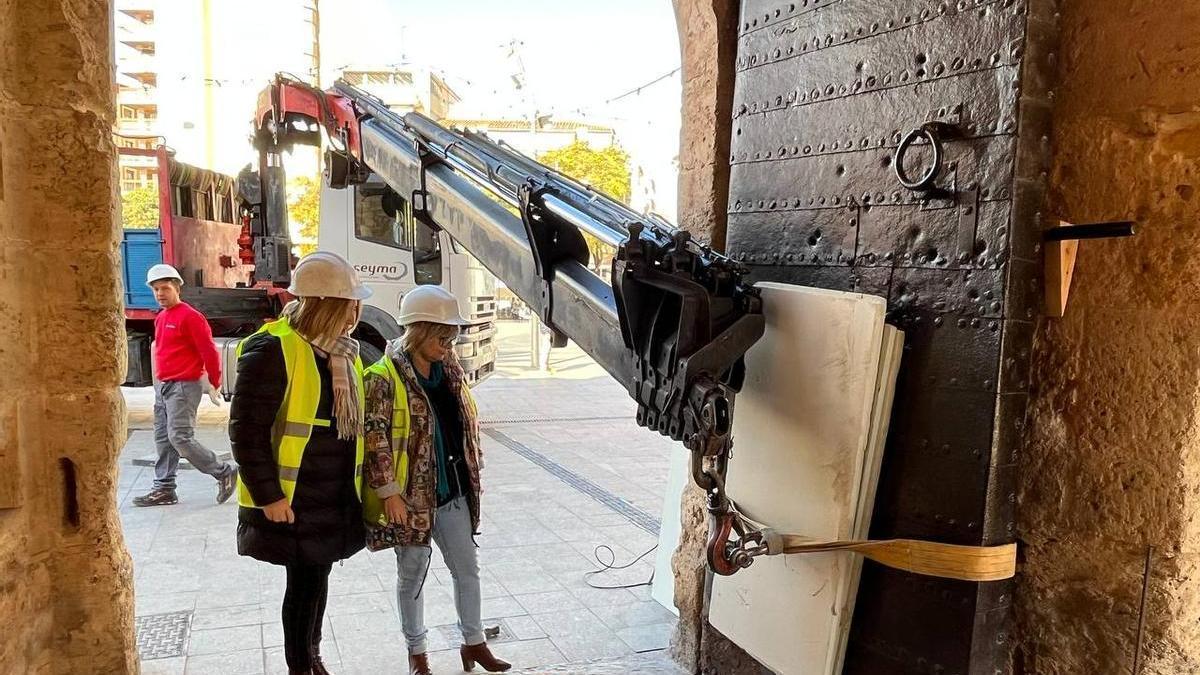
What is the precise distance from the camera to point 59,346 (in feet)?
7.25

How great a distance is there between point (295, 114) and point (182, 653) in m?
6.02

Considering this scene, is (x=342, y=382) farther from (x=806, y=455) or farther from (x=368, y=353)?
(x=368, y=353)

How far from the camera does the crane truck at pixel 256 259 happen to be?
8.05 m

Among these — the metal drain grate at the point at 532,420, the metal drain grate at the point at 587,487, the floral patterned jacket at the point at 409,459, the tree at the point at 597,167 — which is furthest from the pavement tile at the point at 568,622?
the tree at the point at 597,167

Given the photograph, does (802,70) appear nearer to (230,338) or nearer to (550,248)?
(550,248)

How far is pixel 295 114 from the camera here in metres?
8.16

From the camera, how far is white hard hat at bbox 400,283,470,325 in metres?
3.26

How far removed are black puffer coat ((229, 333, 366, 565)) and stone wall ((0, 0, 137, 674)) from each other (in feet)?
1.60

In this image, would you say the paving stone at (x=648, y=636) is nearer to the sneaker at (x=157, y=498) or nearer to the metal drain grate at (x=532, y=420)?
the sneaker at (x=157, y=498)

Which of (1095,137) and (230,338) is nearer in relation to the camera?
(1095,137)

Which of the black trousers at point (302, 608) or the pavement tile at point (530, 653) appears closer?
the black trousers at point (302, 608)

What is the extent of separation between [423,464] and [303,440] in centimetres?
50

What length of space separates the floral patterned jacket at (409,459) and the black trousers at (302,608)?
0.25 metres

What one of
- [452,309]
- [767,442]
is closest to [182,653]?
[452,309]
